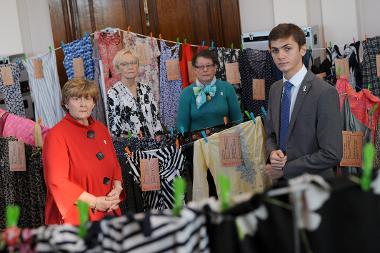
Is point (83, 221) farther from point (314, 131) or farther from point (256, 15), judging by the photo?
point (256, 15)

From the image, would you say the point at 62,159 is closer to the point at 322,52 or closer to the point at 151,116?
the point at 151,116

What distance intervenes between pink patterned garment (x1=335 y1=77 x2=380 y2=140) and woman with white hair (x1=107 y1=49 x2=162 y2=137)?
1670 millimetres

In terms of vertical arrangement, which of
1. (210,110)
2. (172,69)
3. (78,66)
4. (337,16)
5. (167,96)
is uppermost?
(337,16)

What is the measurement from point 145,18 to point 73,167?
357 centimetres

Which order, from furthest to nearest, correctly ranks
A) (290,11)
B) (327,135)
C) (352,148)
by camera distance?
(290,11) < (352,148) < (327,135)

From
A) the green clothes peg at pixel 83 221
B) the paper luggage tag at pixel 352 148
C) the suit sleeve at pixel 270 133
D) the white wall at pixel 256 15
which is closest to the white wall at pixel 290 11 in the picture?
the white wall at pixel 256 15

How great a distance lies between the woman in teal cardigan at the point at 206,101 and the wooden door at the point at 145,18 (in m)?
1.72

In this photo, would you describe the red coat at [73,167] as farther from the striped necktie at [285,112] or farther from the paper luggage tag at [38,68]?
the paper luggage tag at [38,68]

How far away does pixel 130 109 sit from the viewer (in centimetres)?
552

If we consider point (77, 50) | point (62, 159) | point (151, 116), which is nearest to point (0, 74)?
point (77, 50)

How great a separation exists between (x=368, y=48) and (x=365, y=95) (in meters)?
1.13

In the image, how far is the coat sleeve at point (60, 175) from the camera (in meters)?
3.41

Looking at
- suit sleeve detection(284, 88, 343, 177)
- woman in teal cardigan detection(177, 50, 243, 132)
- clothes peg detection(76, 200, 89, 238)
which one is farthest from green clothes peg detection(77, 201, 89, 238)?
woman in teal cardigan detection(177, 50, 243, 132)

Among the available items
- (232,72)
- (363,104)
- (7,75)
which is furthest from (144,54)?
(363,104)
